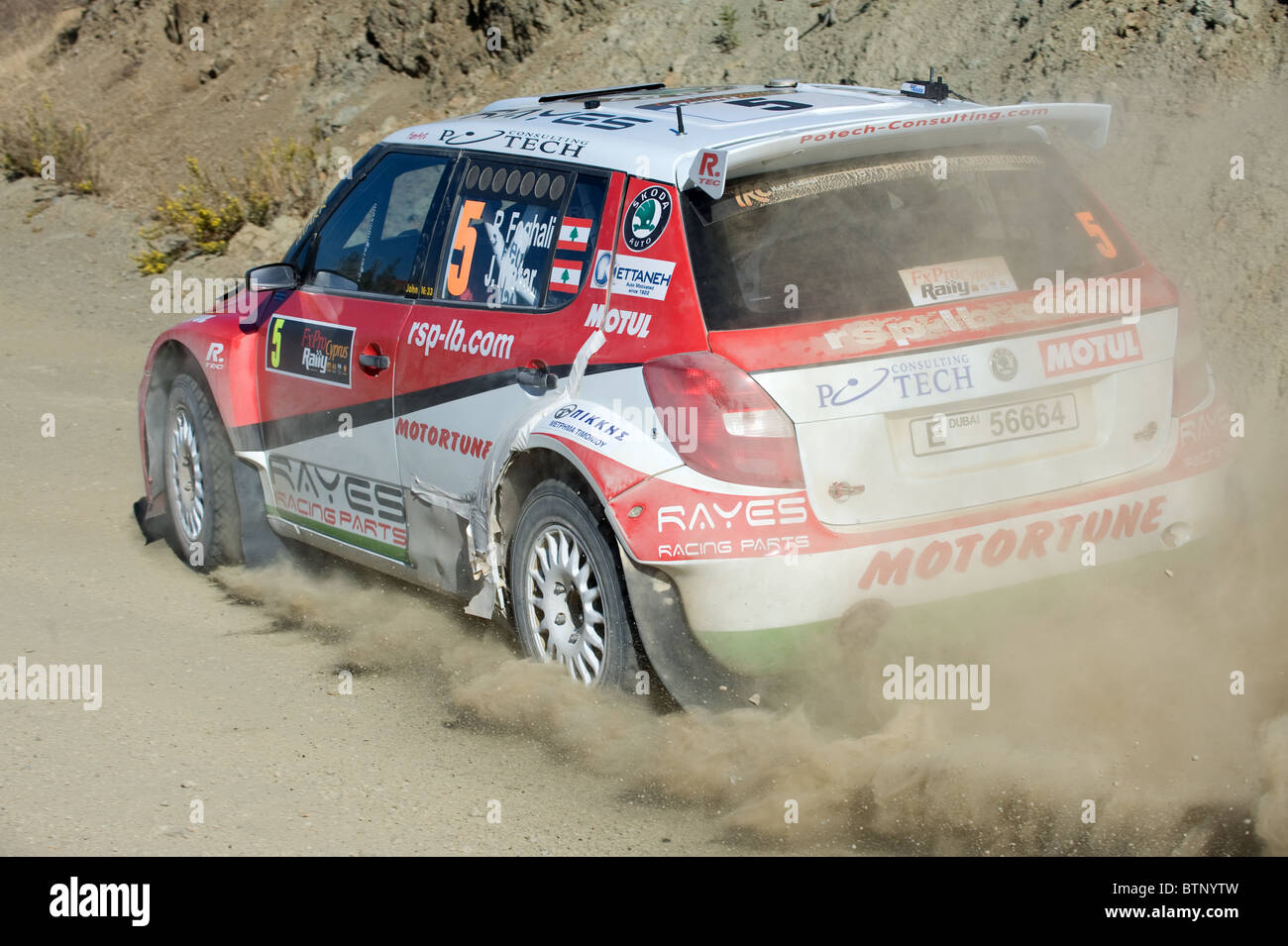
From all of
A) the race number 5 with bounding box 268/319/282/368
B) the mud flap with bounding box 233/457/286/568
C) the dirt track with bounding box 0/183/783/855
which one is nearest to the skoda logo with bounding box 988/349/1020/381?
the dirt track with bounding box 0/183/783/855

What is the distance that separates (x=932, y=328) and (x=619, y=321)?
940mm

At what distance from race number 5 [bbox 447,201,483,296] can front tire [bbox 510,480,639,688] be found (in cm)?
86

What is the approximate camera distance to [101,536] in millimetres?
7641

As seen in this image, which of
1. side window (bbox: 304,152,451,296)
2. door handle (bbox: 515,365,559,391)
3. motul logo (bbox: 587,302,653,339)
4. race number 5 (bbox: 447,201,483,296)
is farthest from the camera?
side window (bbox: 304,152,451,296)

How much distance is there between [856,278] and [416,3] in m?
→ 14.0

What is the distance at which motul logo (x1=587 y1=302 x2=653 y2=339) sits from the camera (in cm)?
454

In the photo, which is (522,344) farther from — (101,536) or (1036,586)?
(101,536)

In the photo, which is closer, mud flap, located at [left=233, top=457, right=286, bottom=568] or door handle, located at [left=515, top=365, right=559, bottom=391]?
door handle, located at [left=515, top=365, right=559, bottom=391]

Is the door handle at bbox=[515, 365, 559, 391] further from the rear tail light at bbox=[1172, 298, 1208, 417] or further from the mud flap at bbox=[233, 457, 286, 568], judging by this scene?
the mud flap at bbox=[233, 457, 286, 568]

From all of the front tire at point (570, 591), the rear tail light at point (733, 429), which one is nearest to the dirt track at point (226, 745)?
the front tire at point (570, 591)

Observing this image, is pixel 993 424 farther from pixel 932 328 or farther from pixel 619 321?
pixel 619 321

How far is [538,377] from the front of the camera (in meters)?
4.89

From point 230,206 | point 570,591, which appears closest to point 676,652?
point 570,591

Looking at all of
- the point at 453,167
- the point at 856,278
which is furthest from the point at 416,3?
the point at 856,278
